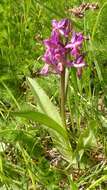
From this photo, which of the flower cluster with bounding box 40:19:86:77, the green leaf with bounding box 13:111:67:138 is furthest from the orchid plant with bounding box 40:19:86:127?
the green leaf with bounding box 13:111:67:138

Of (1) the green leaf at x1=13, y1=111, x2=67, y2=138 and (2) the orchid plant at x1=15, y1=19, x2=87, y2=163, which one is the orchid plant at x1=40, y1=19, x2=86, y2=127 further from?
(1) the green leaf at x1=13, y1=111, x2=67, y2=138

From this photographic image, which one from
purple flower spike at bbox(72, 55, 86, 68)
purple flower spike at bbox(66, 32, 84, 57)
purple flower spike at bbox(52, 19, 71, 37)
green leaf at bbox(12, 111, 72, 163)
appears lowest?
green leaf at bbox(12, 111, 72, 163)

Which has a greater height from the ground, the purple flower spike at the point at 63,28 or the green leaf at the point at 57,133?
the purple flower spike at the point at 63,28

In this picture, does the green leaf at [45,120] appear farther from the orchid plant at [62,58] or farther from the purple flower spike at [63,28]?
the purple flower spike at [63,28]

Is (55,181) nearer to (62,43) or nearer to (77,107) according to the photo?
(77,107)

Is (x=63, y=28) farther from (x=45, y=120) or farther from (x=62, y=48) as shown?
(x=45, y=120)

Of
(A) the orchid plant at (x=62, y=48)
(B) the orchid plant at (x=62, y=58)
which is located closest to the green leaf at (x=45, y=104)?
(B) the orchid plant at (x=62, y=58)

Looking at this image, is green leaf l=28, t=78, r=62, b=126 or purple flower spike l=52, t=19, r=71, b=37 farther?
green leaf l=28, t=78, r=62, b=126
